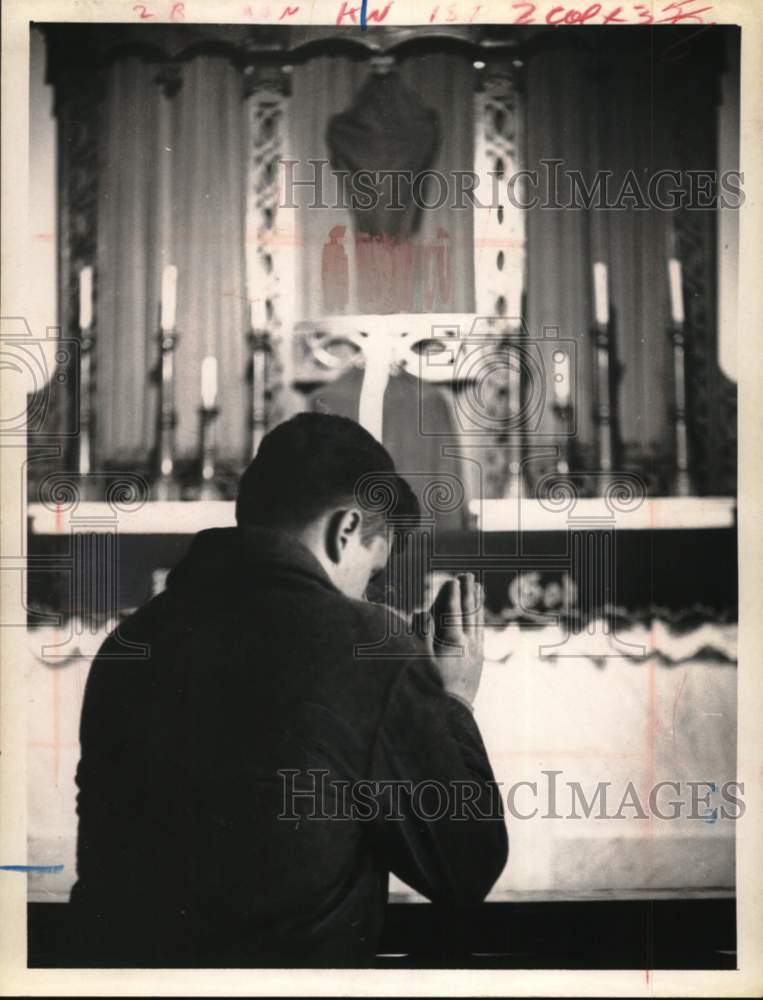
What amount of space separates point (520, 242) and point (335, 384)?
1.58 feet

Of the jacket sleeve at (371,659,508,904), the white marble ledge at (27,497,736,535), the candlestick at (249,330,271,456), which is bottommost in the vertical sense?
the jacket sleeve at (371,659,508,904)

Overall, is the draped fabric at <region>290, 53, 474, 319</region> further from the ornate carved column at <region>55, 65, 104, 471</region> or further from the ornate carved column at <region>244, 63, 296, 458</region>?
the ornate carved column at <region>55, 65, 104, 471</region>

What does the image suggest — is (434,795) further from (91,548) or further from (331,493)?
(91,548)

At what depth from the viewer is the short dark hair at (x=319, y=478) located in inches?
68.9

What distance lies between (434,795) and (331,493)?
641 millimetres

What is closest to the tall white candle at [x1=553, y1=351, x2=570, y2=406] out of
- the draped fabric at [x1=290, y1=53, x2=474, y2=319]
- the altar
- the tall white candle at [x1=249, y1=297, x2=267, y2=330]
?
the altar

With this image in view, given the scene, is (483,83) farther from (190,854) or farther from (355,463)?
A: (190,854)

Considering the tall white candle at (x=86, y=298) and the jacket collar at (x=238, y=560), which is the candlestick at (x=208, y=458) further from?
the tall white candle at (x=86, y=298)

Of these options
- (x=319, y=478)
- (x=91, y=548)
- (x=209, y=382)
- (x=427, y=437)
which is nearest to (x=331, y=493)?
(x=319, y=478)

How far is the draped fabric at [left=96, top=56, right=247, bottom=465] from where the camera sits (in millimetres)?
1752

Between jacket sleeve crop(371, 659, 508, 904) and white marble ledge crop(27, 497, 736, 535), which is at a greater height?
white marble ledge crop(27, 497, 736, 535)

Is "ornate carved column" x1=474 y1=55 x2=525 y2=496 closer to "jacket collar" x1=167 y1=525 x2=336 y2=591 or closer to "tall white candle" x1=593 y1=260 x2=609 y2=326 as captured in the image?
"tall white candle" x1=593 y1=260 x2=609 y2=326

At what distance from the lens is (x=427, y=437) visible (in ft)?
5.76

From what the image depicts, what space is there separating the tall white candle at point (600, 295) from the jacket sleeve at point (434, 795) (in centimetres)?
79
